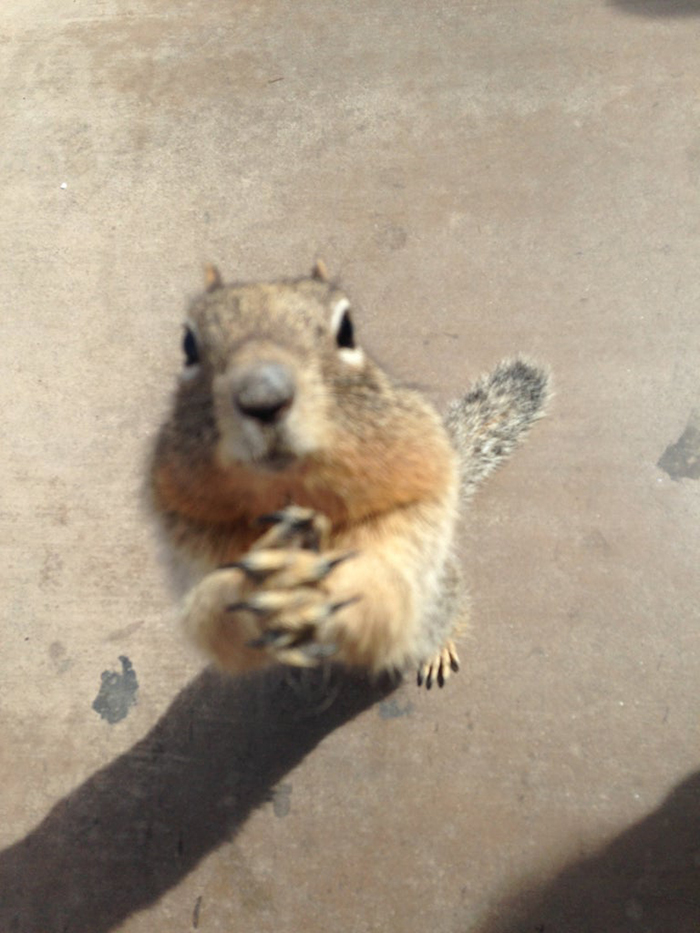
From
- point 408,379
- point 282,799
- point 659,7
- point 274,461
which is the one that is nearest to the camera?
point 274,461

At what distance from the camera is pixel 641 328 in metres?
3.92

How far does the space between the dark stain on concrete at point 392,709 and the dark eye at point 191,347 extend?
1932 mm

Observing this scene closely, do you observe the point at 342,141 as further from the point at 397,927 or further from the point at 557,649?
the point at 397,927

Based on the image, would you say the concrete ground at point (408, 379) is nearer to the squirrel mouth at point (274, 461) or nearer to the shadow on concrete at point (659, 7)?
the shadow on concrete at point (659, 7)

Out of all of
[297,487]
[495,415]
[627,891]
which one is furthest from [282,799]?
[495,415]

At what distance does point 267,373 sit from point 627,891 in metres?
2.69

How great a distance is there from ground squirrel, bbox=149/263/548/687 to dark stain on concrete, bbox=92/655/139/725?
1.19 metres

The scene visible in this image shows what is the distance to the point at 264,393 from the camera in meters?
1.59

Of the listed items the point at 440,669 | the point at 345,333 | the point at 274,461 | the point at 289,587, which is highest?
the point at 345,333

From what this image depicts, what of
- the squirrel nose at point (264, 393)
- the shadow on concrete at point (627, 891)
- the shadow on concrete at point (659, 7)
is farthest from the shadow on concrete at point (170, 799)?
the shadow on concrete at point (659, 7)

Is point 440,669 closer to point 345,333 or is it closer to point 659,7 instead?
point 345,333

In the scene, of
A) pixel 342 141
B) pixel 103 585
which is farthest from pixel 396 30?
pixel 103 585

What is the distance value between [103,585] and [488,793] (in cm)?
213

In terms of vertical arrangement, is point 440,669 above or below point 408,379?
below
